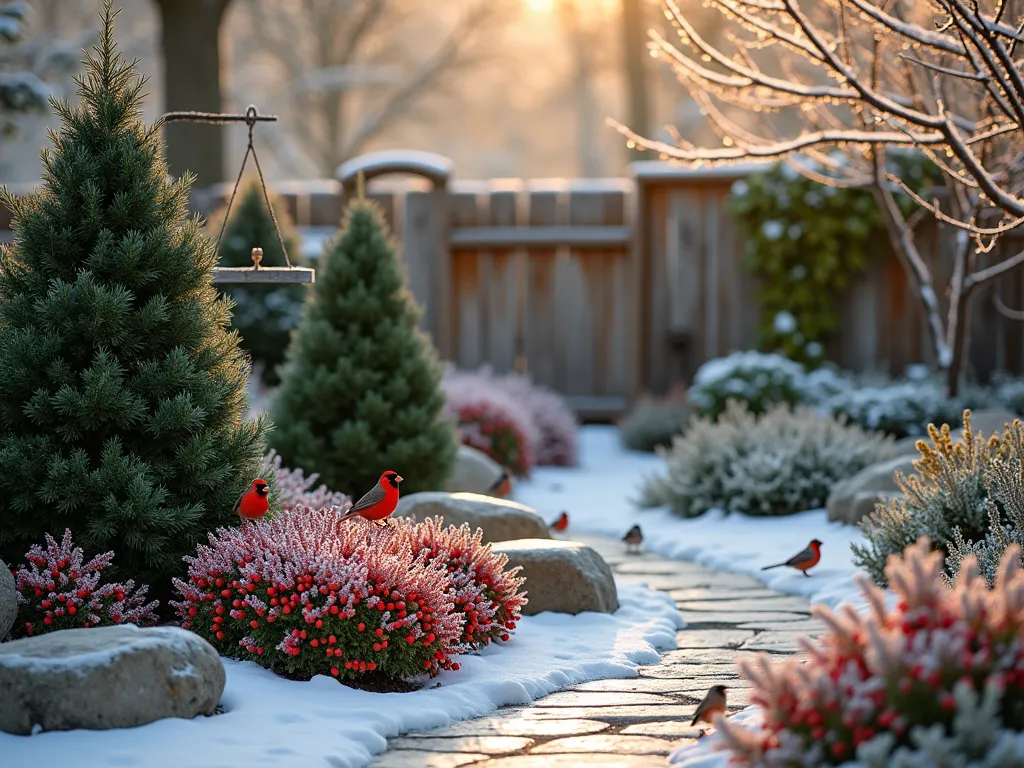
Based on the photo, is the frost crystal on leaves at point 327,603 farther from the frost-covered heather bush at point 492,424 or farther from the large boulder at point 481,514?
the frost-covered heather bush at point 492,424

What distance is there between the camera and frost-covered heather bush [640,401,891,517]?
8789 millimetres

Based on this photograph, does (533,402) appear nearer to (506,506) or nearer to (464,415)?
(464,415)

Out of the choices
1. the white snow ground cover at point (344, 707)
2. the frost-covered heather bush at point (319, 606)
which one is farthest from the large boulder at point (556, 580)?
the frost-covered heather bush at point (319, 606)

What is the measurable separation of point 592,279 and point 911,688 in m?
10.7

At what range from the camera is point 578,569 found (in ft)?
20.2

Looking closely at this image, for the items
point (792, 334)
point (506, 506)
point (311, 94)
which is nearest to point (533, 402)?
point (792, 334)

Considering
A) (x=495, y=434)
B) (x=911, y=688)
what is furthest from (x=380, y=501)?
(x=495, y=434)

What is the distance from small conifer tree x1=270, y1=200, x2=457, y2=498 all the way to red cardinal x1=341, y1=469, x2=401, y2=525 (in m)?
2.32

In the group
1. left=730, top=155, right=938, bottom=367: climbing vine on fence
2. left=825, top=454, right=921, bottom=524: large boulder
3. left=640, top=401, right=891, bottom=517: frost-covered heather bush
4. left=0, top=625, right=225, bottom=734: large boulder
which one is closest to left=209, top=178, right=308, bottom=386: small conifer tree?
left=640, top=401, right=891, bottom=517: frost-covered heather bush

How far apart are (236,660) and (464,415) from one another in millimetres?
6108

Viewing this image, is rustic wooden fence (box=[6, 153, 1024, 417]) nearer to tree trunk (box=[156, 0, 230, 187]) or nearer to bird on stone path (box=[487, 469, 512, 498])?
tree trunk (box=[156, 0, 230, 187])

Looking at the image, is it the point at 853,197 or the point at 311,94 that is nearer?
the point at 853,197

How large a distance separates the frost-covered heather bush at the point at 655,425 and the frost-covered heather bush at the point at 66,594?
308 inches

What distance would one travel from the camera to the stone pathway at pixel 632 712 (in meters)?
4.14
